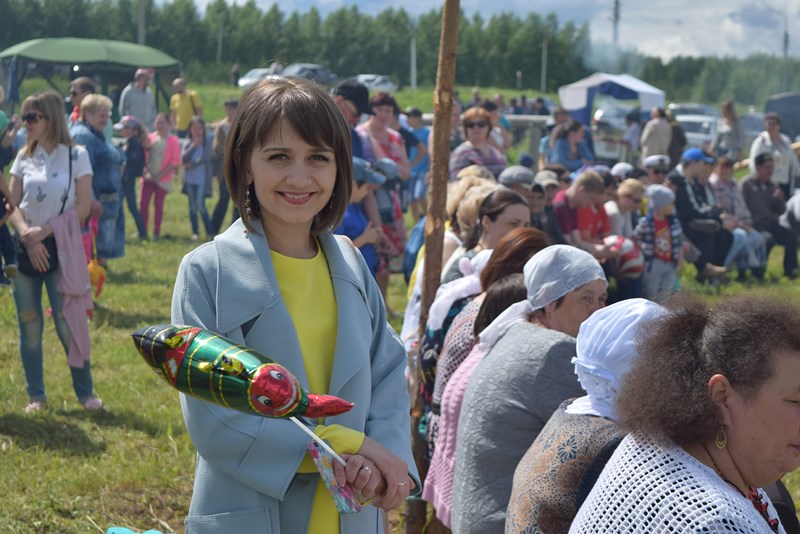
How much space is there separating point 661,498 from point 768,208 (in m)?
12.4

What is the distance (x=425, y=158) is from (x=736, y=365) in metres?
11.2

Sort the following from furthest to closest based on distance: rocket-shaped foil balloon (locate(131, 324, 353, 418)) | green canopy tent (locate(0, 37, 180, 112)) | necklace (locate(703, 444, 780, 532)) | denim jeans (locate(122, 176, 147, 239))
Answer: green canopy tent (locate(0, 37, 180, 112)) → denim jeans (locate(122, 176, 147, 239)) → necklace (locate(703, 444, 780, 532)) → rocket-shaped foil balloon (locate(131, 324, 353, 418))

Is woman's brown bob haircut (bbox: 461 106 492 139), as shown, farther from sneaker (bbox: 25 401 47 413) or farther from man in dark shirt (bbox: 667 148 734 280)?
sneaker (bbox: 25 401 47 413)

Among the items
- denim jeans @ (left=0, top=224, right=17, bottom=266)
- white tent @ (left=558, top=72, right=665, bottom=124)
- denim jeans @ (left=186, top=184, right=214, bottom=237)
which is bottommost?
denim jeans @ (left=186, top=184, right=214, bottom=237)

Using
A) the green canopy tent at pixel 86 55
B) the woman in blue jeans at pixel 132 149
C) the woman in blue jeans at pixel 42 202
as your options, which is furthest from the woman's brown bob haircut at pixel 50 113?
the green canopy tent at pixel 86 55

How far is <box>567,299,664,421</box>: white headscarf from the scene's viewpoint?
3.03m

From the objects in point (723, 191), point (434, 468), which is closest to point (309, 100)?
point (434, 468)

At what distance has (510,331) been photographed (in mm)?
3873

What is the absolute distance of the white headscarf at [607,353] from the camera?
3033 mm

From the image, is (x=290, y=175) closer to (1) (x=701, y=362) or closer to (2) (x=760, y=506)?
(1) (x=701, y=362)

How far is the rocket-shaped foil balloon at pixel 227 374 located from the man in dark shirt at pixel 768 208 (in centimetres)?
1252

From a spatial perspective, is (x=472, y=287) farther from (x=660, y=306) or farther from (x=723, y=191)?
(x=723, y=191)

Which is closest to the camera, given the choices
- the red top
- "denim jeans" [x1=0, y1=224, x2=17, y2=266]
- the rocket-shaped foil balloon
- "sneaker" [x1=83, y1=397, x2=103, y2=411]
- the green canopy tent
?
the rocket-shaped foil balloon

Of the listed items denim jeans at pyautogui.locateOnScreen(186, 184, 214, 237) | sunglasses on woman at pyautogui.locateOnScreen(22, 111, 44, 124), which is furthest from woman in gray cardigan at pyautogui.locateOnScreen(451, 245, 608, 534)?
denim jeans at pyautogui.locateOnScreen(186, 184, 214, 237)
